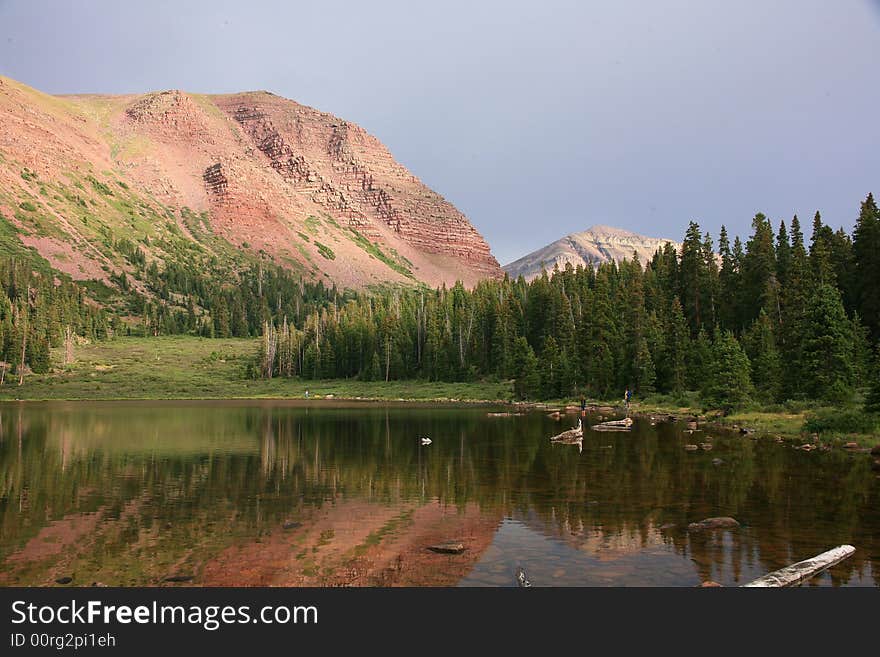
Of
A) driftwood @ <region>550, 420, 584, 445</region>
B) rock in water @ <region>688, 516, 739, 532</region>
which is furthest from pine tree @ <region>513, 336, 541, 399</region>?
rock in water @ <region>688, 516, 739, 532</region>

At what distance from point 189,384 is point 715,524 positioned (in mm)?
116661

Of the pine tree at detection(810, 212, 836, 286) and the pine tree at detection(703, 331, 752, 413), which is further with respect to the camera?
the pine tree at detection(810, 212, 836, 286)

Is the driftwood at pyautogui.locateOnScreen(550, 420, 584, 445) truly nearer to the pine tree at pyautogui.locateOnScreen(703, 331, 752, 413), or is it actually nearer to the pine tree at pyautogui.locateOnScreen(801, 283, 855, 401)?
the pine tree at pyautogui.locateOnScreen(801, 283, 855, 401)

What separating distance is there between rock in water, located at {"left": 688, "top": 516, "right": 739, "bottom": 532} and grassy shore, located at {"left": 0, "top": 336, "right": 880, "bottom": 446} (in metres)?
47.8

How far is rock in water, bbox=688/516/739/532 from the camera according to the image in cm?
1842

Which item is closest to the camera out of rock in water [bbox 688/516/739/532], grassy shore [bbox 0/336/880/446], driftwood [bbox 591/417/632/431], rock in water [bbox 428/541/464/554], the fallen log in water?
the fallen log in water

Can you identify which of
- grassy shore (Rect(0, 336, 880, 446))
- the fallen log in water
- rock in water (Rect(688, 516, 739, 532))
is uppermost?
grassy shore (Rect(0, 336, 880, 446))

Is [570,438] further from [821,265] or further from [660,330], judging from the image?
[660,330]

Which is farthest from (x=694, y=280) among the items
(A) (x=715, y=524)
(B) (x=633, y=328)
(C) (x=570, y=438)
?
(A) (x=715, y=524)

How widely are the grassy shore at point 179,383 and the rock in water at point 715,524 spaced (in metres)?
76.8

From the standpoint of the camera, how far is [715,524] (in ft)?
60.8

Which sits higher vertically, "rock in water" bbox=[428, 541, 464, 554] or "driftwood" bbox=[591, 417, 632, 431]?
"driftwood" bbox=[591, 417, 632, 431]
